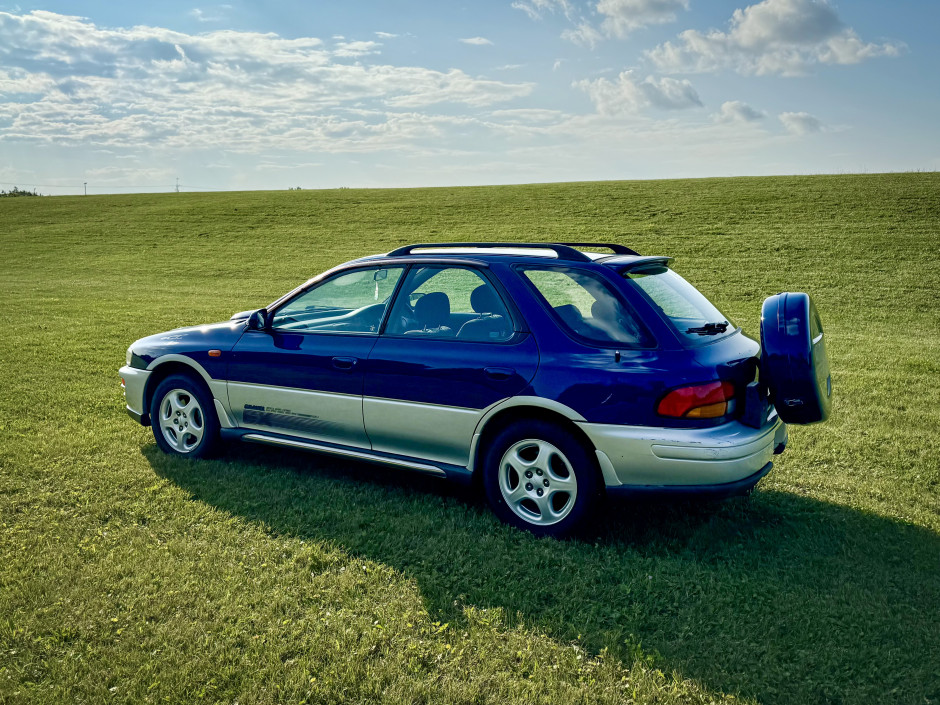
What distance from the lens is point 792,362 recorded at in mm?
4234

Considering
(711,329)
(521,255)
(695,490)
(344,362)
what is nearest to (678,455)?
(695,490)

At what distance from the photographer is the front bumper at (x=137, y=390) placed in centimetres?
600

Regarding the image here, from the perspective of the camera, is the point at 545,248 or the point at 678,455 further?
the point at 545,248

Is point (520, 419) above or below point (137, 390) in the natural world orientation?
above

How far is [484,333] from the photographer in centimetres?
462

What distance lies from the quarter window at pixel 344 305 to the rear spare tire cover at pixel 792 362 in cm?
238

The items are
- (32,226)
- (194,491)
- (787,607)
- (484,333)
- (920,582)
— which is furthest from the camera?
(32,226)

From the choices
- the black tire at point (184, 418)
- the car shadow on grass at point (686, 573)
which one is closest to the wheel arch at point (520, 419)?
the car shadow on grass at point (686, 573)

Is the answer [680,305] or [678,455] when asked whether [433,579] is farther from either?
[680,305]

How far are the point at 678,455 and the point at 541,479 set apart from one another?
0.81 meters

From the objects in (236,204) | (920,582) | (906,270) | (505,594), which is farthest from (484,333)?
(236,204)

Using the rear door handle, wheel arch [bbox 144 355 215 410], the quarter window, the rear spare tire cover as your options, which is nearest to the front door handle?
the quarter window

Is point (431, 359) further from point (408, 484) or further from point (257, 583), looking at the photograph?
point (257, 583)

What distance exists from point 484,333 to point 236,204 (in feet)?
134
